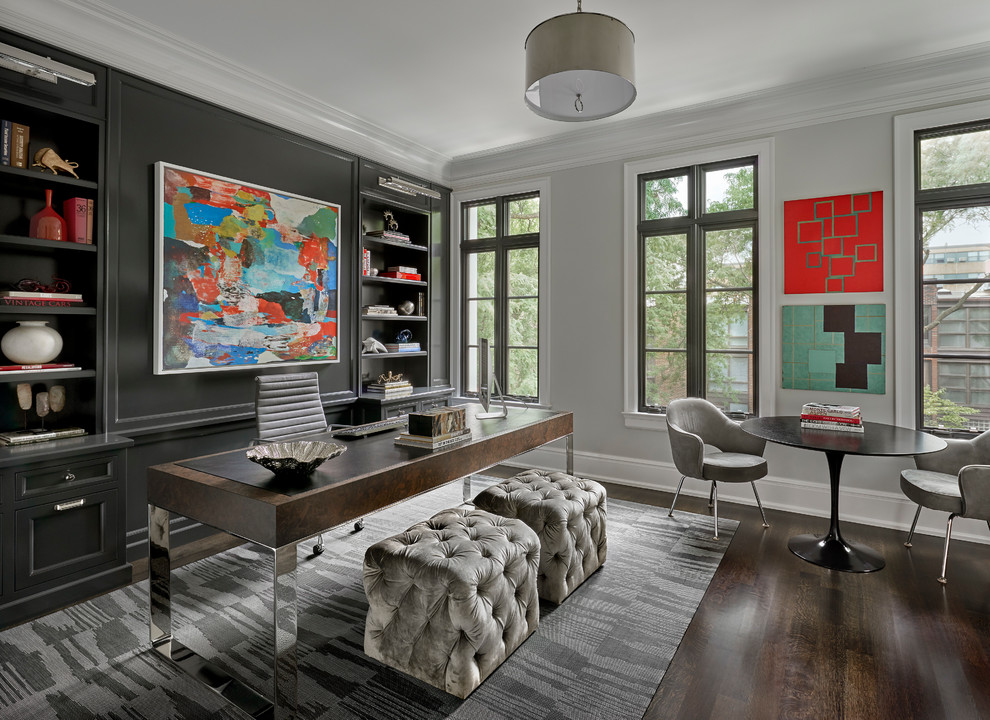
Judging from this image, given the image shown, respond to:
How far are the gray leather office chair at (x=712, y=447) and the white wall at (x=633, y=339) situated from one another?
0.36 meters

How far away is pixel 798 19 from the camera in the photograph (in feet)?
9.83

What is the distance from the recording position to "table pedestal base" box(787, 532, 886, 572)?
299 centimetres

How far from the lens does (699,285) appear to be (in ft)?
14.3

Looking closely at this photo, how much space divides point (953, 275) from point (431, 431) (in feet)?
11.6

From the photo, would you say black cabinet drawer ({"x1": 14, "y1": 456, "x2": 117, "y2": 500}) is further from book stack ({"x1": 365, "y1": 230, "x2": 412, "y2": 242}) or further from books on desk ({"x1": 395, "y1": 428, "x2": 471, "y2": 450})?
book stack ({"x1": 365, "y1": 230, "x2": 412, "y2": 242})

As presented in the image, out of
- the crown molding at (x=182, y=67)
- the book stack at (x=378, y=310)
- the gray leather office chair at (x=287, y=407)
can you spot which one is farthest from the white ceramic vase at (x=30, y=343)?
the book stack at (x=378, y=310)

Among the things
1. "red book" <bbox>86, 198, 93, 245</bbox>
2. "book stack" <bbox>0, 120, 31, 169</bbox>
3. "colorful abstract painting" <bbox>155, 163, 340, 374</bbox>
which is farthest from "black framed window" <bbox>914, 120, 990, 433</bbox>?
"book stack" <bbox>0, 120, 31, 169</bbox>

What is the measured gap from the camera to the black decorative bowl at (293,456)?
1935 millimetres

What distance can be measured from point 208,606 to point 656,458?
334 centimetres

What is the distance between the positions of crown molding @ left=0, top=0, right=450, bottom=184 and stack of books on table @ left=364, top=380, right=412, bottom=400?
1.97m

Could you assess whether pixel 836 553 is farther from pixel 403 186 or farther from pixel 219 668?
pixel 403 186

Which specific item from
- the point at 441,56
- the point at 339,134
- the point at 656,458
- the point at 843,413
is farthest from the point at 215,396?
the point at 843,413

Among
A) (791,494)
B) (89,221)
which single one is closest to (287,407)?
(89,221)

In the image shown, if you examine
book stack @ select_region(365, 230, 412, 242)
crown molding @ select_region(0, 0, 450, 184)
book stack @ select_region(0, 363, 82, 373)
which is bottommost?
book stack @ select_region(0, 363, 82, 373)
